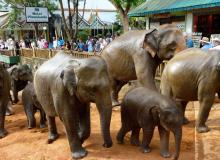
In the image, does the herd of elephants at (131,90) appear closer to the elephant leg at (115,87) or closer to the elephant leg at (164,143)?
the elephant leg at (164,143)

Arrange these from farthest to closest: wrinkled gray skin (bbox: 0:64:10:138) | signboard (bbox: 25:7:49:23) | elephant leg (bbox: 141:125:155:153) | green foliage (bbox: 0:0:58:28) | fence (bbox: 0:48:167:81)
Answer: green foliage (bbox: 0:0:58:28)
signboard (bbox: 25:7:49:23)
fence (bbox: 0:48:167:81)
wrinkled gray skin (bbox: 0:64:10:138)
elephant leg (bbox: 141:125:155:153)

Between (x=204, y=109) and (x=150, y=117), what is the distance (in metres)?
1.31

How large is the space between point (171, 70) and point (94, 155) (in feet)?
6.84

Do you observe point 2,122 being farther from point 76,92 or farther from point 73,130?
point 76,92

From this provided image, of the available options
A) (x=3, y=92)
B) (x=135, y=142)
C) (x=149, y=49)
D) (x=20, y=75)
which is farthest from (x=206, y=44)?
(x=3, y=92)

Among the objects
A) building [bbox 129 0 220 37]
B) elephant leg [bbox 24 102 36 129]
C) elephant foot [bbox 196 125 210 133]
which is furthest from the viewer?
building [bbox 129 0 220 37]

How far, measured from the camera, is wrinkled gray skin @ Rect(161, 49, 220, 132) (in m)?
5.31

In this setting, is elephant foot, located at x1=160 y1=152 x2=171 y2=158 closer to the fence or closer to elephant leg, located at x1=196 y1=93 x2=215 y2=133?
elephant leg, located at x1=196 y1=93 x2=215 y2=133

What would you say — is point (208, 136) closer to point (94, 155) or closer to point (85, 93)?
point (94, 155)

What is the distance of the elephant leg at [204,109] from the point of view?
538 cm

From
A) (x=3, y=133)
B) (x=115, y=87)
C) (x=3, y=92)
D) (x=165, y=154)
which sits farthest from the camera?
(x=115, y=87)

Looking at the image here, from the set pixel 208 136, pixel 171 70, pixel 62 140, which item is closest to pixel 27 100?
pixel 62 140

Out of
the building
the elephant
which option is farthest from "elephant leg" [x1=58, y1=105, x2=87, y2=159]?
the building

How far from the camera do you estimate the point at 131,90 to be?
530cm
